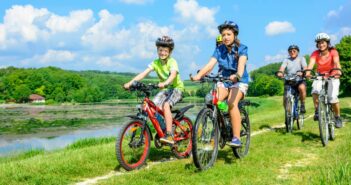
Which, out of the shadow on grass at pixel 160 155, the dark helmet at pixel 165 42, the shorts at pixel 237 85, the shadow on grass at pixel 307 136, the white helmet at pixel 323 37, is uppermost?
the white helmet at pixel 323 37

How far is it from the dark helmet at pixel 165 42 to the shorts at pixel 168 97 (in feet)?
2.87

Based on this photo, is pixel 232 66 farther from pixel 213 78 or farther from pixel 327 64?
pixel 327 64

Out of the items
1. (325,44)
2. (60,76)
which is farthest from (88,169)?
(60,76)

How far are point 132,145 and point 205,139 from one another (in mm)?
1388

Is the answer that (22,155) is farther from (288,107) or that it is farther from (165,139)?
(288,107)

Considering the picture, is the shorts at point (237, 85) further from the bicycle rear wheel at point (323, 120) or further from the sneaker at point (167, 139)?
the bicycle rear wheel at point (323, 120)

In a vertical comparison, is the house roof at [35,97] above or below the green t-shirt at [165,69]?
above

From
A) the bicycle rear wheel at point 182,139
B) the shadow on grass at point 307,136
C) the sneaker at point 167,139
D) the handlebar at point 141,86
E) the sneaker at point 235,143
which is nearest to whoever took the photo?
the sneaker at point 235,143

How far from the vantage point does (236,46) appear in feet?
23.1

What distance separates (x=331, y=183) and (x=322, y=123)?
16.3 feet

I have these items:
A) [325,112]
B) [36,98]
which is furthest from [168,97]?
[36,98]

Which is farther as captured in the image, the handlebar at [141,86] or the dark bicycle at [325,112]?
the dark bicycle at [325,112]

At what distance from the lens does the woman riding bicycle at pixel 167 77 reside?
7.49 metres

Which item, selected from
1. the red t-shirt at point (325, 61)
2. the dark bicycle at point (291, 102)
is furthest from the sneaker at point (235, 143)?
the dark bicycle at point (291, 102)
